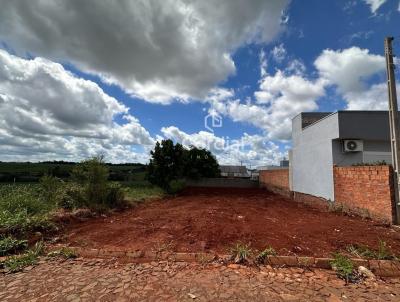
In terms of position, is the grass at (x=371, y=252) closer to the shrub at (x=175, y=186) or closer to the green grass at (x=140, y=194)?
the green grass at (x=140, y=194)

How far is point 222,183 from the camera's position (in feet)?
60.8

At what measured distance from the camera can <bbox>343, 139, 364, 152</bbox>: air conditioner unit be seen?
748 cm

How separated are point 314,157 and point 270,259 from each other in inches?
258

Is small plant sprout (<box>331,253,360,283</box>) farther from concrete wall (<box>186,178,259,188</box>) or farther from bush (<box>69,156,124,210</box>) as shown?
concrete wall (<box>186,178,259,188</box>)

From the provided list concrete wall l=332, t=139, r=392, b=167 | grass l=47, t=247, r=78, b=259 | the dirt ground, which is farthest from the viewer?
concrete wall l=332, t=139, r=392, b=167

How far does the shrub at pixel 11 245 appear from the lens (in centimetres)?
405

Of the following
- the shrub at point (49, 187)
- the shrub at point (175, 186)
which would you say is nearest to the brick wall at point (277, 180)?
the shrub at point (175, 186)

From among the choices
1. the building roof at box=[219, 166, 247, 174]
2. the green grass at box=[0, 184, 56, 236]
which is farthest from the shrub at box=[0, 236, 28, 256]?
the building roof at box=[219, 166, 247, 174]

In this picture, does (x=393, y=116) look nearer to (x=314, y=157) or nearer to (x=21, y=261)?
(x=314, y=157)

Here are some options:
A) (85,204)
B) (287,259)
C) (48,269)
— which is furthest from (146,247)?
(85,204)

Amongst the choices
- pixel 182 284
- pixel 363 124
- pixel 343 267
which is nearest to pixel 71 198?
A: pixel 182 284

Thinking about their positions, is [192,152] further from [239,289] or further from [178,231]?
[239,289]

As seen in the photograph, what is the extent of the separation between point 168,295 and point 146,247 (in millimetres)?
1468

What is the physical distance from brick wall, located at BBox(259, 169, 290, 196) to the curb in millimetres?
8946
